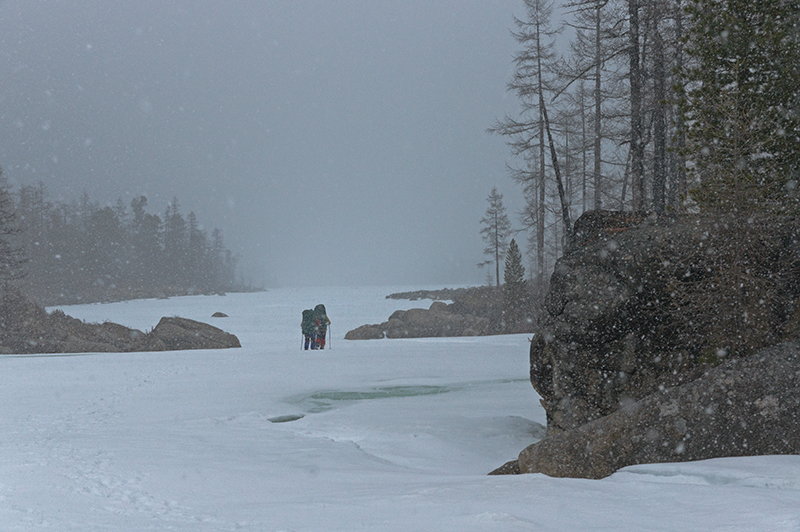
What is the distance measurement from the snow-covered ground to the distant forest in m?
47.1

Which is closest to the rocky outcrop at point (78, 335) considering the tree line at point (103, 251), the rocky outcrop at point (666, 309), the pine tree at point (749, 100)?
the rocky outcrop at point (666, 309)

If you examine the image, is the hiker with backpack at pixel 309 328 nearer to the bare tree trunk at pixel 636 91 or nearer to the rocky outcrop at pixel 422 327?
the rocky outcrop at pixel 422 327

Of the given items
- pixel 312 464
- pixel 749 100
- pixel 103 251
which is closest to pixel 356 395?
pixel 312 464

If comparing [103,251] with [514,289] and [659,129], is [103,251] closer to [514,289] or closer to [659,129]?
[514,289]

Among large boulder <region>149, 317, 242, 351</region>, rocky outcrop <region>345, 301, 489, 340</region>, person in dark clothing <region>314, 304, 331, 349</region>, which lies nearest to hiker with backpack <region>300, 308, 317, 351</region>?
person in dark clothing <region>314, 304, 331, 349</region>

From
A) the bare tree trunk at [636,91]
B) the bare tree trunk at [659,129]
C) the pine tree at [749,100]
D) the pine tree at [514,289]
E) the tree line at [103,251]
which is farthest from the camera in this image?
the tree line at [103,251]

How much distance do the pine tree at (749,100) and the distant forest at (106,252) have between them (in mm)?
53041

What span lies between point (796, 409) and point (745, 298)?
1937mm

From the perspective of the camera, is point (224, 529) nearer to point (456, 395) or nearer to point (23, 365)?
point (456, 395)

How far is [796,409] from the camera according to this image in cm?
370

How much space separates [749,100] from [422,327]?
2071cm

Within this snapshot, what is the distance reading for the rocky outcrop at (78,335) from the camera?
59.3ft

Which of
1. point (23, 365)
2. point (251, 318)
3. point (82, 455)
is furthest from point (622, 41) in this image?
point (251, 318)

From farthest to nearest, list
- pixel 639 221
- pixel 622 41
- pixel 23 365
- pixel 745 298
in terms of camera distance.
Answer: pixel 622 41, pixel 23 365, pixel 639 221, pixel 745 298
